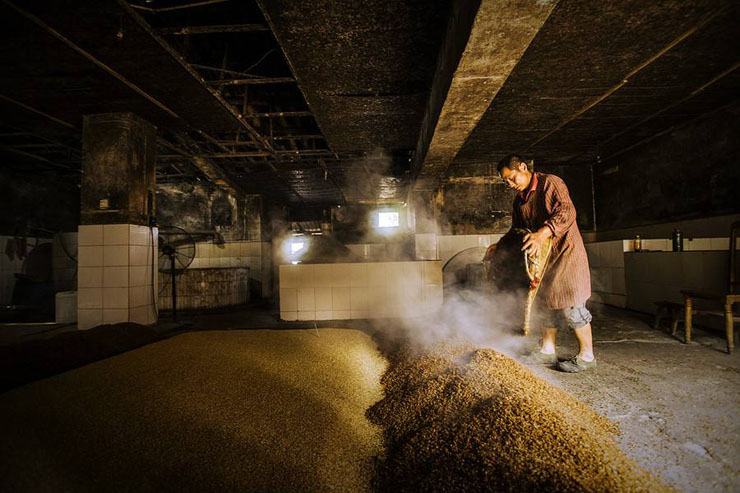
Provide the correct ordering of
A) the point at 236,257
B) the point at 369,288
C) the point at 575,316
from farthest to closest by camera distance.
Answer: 1. the point at 236,257
2. the point at 369,288
3. the point at 575,316

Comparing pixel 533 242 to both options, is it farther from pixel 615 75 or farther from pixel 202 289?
pixel 202 289

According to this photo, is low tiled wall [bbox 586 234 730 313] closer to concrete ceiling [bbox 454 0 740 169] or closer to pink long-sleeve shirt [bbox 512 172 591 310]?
concrete ceiling [bbox 454 0 740 169]

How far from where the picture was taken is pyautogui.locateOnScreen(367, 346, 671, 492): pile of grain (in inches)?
50.3

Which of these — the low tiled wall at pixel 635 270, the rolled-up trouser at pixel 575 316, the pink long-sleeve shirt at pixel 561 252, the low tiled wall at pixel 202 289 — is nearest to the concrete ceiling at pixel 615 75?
the pink long-sleeve shirt at pixel 561 252

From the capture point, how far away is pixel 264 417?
197cm

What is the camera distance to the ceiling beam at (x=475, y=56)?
87.1 inches

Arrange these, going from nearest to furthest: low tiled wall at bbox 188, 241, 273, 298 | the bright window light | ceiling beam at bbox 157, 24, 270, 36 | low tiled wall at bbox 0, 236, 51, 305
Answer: ceiling beam at bbox 157, 24, 270, 36
low tiled wall at bbox 0, 236, 51, 305
low tiled wall at bbox 188, 241, 273, 298
the bright window light

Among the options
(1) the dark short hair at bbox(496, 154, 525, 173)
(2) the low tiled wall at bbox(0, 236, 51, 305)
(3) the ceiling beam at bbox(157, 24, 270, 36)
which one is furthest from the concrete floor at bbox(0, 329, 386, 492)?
(2) the low tiled wall at bbox(0, 236, 51, 305)

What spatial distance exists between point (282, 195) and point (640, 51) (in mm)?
9527

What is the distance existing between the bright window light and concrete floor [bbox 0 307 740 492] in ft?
27.1

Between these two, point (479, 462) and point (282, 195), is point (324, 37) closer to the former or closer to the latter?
point (479, 462)

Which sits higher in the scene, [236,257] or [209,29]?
[209,29]

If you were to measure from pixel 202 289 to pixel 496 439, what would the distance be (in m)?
7.99

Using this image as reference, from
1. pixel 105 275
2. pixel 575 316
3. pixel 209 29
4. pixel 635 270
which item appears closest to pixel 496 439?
pixel 575 316
